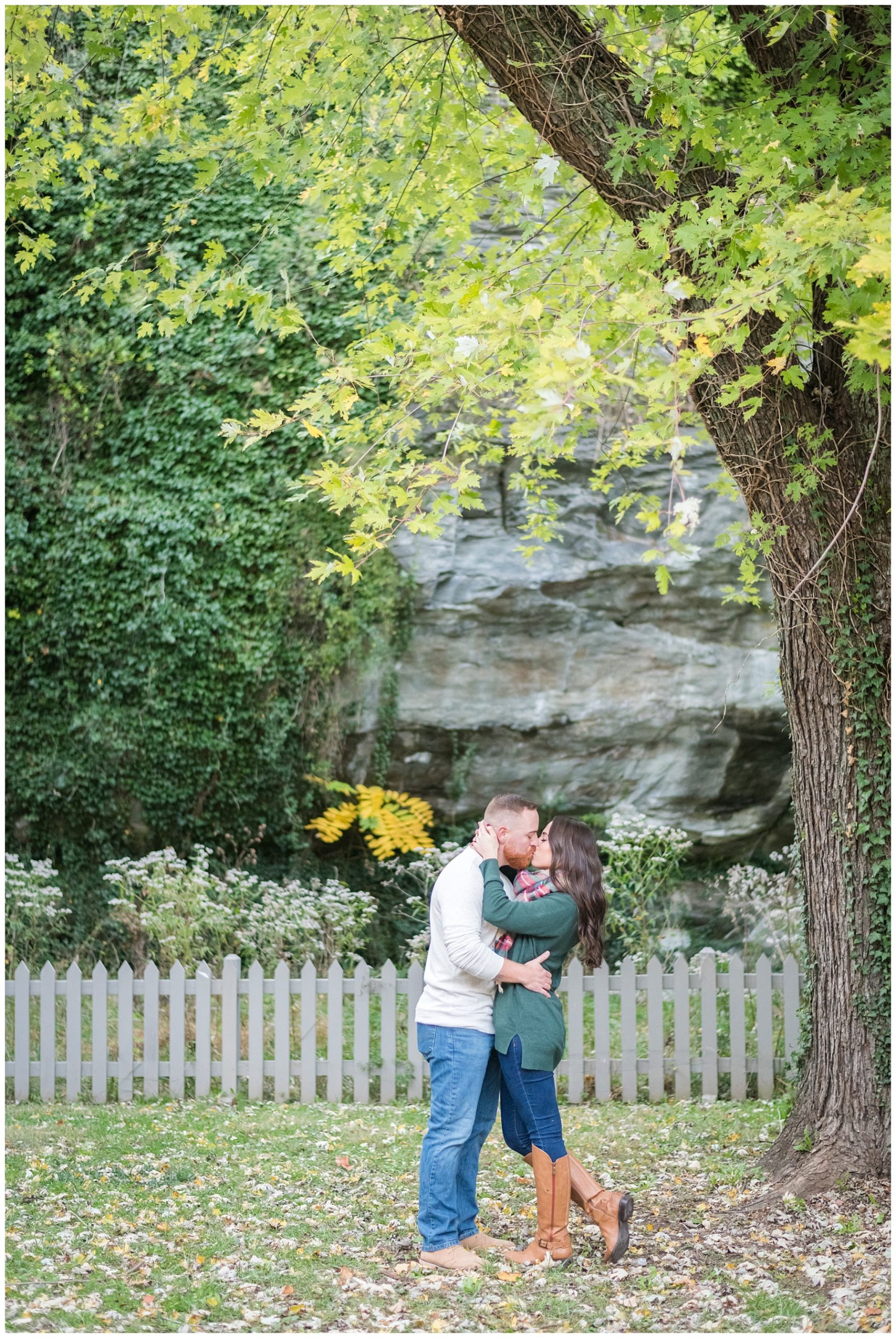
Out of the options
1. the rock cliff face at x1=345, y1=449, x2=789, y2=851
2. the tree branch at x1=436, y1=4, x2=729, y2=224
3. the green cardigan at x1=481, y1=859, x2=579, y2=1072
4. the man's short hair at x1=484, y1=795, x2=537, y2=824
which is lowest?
the green cardigan at x1=481, y1=859, x2=579, y2=1072

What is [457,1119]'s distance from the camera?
341cm

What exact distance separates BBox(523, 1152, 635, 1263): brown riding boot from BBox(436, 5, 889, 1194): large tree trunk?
948mm

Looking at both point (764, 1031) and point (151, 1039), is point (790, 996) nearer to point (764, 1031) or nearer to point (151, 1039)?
point (764, 1031)

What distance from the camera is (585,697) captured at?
8.66 metres

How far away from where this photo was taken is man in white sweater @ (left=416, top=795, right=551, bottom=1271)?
11.2ft

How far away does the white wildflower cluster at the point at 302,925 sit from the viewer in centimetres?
739

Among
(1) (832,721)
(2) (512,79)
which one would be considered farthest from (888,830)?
(2) (512,79)

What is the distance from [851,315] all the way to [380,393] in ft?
20.5

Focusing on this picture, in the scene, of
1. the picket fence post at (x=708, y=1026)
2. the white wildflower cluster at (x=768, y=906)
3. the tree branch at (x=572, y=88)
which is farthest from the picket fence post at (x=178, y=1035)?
the tree branch at (x=572, y=88)

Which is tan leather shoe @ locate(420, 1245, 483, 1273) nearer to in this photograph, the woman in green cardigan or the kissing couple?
the kissing couple

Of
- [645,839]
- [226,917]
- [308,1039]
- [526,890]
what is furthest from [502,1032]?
[645,839]

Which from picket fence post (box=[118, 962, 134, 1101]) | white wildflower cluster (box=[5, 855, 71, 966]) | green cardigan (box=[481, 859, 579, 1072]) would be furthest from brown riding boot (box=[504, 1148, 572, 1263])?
white wildflower cluster (box=[5, 855, 71, 966])

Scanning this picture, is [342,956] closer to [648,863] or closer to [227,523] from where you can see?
[648,863]

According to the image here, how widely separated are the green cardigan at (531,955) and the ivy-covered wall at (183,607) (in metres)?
5.29
